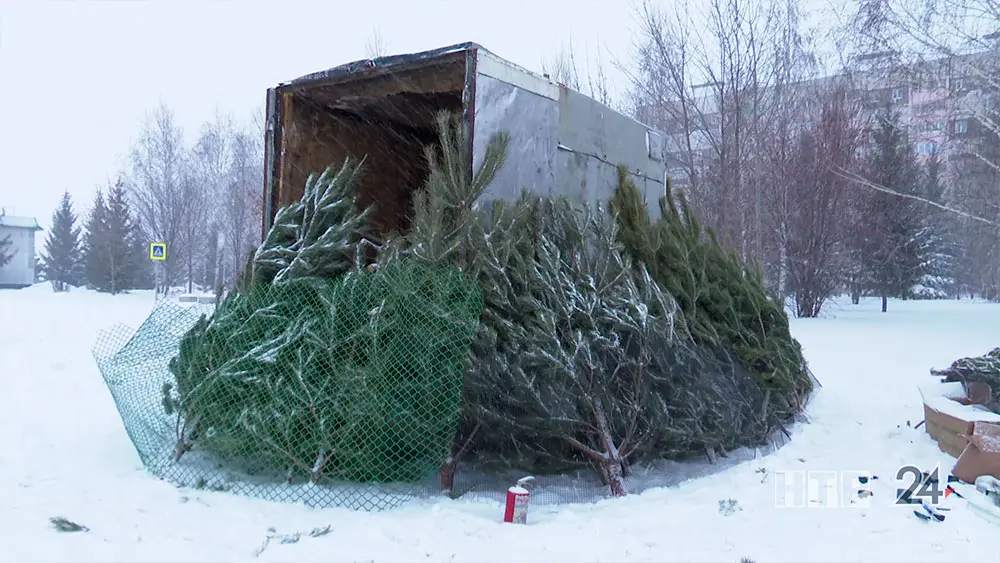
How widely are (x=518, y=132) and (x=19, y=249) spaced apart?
56.0 metres

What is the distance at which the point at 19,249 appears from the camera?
4978cm

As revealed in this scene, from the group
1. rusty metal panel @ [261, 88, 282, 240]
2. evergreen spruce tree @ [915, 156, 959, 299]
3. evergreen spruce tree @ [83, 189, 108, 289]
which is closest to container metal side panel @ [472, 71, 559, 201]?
rusty metal panel @ [261, 88, 282, 240]

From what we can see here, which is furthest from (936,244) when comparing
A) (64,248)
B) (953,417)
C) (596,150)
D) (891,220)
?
(64,248)

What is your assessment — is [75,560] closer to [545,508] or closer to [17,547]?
[17,547]

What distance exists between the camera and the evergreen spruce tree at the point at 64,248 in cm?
5100

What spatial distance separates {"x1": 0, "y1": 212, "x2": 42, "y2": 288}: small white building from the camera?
48062 millimetres

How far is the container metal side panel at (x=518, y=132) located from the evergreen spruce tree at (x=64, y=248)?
53.8 metres

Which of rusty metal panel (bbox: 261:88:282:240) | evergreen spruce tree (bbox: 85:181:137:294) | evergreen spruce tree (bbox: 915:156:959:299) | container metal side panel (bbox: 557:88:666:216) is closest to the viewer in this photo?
container metal side panel (bbox: 557:88:666:216)

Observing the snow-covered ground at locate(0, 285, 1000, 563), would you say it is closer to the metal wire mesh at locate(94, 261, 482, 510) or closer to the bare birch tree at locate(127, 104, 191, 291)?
the metal wire mesh at locate(94, 261, 482, 510)

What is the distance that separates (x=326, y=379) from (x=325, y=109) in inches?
112

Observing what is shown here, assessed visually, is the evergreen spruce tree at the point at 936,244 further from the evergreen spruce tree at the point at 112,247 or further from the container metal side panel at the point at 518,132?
the evergreen spruce tree at the point at 112,247

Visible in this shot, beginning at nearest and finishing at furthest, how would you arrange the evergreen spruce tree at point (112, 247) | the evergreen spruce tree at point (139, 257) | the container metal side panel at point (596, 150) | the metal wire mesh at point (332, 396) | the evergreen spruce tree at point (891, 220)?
1. the metal wire mesh at point (332, 396)
2. the container metal side panel at point (596, 150)
3. the evergreen spruce tree at point (891, 220)
4. the evergreen spruce tree at point (112, 247)
5. the evergreen spruce tree at point (139, 257)

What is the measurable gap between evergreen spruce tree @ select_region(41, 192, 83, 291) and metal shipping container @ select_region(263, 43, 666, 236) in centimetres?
5194

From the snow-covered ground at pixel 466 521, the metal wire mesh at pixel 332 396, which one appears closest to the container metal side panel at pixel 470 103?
the metal wire mesh at pixel 332 396
